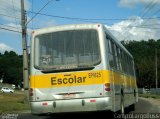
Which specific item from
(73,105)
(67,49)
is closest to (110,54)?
(67,49)

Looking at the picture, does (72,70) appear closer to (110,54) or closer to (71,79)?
(71,79)

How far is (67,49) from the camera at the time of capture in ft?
49.0

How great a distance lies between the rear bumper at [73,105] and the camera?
1416 cm

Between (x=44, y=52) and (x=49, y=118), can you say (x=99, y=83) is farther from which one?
(x=49, y=118)

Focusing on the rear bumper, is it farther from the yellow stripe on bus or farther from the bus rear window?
the bus rear window

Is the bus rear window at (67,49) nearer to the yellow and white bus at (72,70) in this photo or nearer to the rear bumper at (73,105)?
the yellow and white bus at (72,70)

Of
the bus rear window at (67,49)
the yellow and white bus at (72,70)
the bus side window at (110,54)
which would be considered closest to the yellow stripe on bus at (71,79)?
the yellow and white bus at (72,70)

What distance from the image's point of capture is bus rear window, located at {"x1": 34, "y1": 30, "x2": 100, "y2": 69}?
14719 mm

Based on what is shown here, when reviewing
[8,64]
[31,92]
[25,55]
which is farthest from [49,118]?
[8,64]

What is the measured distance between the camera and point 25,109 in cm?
2809

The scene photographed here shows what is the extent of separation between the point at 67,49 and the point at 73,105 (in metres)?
1.94

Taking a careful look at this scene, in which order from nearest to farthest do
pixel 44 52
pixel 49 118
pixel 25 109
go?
pixel 44 52 → pixel 49 118 → pixel 25 109

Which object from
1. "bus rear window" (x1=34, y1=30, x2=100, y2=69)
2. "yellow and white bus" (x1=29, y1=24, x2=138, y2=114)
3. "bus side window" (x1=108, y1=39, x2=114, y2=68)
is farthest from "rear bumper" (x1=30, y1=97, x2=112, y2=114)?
"bus side window" (x1=108, y1=39, x2=114, y2=68)

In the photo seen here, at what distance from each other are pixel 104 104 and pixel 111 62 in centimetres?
197
